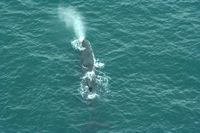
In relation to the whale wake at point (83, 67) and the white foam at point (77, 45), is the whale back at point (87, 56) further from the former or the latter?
the white foam at point (77, 45)

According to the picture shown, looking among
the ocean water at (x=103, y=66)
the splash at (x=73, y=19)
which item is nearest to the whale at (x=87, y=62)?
the ocean water at (x=103, y=66)

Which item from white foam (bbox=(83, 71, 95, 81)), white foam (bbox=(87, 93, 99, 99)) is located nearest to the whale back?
white foam (bbox=(83, 71, 95, 81))

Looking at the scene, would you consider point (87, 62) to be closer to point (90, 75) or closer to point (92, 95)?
point (90, 75)

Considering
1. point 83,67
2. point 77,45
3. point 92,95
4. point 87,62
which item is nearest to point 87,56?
point 87,62

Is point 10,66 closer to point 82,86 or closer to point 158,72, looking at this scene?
point 82,86

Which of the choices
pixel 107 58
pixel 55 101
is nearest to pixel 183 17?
pixel 107 58
